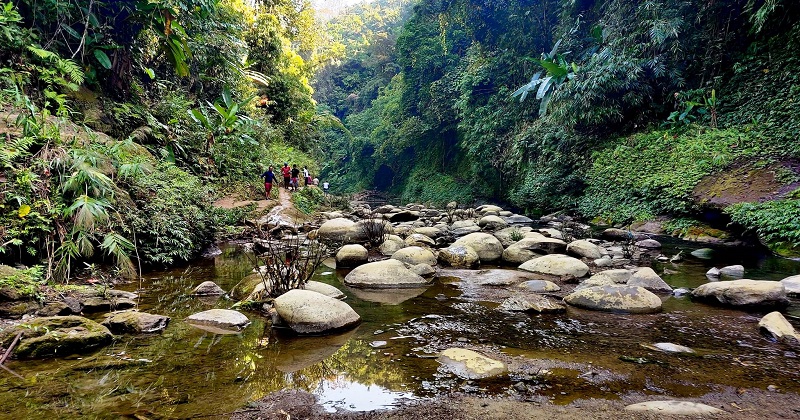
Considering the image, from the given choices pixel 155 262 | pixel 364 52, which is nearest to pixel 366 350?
pixel 155 262

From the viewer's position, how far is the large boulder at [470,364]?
2.48m

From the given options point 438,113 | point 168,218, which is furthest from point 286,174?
point 438,113

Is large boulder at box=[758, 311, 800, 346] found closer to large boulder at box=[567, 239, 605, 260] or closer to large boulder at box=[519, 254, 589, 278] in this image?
large boulder at box=[519, 254, 589, 278]

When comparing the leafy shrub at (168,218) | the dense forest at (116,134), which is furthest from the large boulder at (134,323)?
the leafy shrub at (168,218)

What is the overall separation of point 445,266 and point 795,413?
4397 mm

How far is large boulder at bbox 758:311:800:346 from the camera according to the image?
2.89 m

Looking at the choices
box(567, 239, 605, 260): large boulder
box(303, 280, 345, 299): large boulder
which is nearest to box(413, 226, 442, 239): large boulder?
box(567, 239, 605, 260): large boulder

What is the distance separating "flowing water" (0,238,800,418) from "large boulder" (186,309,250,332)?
94 mm

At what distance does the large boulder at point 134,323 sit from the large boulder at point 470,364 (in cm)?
224

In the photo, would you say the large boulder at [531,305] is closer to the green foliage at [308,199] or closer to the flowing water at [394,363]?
the flowing water at [394,363]

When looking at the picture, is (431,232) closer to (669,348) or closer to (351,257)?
(351,257)

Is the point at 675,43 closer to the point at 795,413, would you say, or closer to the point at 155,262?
the point at 795,413

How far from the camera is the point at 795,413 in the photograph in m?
1.97

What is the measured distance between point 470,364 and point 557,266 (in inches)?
134
